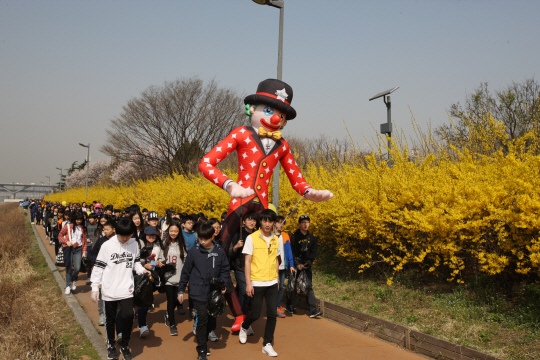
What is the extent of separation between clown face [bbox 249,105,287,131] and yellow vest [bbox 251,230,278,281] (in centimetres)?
172

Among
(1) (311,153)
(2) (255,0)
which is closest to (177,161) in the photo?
(1) (311,153)

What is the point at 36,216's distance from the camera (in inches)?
1222

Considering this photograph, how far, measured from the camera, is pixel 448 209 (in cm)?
583

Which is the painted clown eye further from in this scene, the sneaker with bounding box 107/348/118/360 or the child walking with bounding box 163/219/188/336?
the sneaker with bounding box 107/348/118/360

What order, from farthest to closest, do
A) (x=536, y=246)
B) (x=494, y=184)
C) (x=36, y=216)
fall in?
1. (x=36, y=216)
2. (x=494, y=184)
3. (x=536, y=246)

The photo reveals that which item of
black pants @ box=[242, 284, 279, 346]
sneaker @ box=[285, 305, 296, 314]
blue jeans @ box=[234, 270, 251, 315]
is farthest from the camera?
sneaker @ box=[285, 305, 296, 314]

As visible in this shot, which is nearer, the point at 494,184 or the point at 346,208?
the point at 494,184

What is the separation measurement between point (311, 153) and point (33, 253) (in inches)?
607

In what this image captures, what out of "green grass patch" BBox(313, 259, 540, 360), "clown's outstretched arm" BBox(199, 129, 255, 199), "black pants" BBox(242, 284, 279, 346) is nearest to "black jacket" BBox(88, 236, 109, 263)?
"clown's outstretched arm" BBox(199, 129, 255, 199)

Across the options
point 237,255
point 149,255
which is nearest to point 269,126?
point 237,255

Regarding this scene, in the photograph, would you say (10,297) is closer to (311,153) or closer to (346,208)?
(346,208)

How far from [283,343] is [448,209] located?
2.89 m

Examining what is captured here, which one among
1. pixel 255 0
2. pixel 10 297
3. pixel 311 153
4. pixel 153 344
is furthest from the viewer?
pixel 311 153

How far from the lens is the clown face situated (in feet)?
19.6
